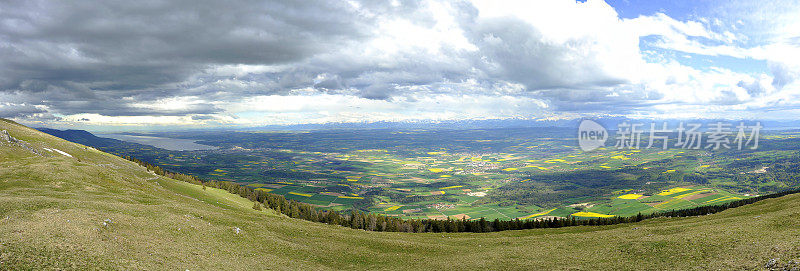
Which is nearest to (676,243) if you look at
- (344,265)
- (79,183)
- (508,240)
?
(508,240)

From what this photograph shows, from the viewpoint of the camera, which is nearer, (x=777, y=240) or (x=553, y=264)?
(x=777, y=240)

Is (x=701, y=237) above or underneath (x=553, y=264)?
above

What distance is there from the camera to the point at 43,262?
25.3 meters

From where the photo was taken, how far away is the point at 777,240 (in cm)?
3603

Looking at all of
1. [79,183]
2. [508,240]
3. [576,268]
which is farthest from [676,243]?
[79,183]

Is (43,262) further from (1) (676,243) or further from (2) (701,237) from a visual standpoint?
(2) (701,237)

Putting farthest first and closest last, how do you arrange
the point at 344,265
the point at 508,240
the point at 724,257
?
the point at 508,240
the point at 344,265
the point at 724,257

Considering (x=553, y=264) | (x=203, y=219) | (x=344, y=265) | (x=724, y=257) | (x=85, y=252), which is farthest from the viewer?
(x=203, y=219)

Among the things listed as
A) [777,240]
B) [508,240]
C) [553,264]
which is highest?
[777,240]

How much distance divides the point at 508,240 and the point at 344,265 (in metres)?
34.5

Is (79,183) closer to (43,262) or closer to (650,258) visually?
(43,262)

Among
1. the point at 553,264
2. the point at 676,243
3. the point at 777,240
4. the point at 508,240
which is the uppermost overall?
the point at 777,240

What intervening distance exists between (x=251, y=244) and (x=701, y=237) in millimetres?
63399

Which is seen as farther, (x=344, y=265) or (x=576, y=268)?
(x=344, y=265)
